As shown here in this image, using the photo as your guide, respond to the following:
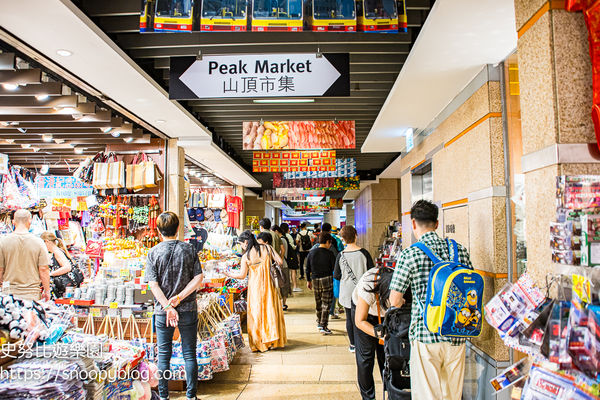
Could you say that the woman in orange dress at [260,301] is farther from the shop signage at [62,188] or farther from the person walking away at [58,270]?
the shop signage at [62,188]

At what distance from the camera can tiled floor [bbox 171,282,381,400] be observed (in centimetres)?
425

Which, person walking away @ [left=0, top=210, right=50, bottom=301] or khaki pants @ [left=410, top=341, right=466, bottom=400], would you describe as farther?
person walking away @ [left=0, top=210, right=50, bottom=301]

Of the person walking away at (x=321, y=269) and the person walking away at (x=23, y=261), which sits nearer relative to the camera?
the person walking away at (x=23, y=261)

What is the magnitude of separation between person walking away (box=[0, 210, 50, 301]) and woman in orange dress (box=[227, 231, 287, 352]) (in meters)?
2.22

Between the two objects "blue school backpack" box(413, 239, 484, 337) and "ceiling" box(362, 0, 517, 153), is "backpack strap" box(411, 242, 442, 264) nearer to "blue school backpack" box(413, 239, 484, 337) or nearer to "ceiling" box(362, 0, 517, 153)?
"blue school backpack" box(413, 239, 484, 337)

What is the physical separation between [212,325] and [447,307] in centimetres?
320

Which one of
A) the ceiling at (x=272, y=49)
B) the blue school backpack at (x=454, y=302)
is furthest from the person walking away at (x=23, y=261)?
the blue school backpack at (x=454, y=302)

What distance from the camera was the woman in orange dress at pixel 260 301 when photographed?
19.0 feet

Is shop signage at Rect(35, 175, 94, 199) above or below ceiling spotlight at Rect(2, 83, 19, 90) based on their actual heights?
below

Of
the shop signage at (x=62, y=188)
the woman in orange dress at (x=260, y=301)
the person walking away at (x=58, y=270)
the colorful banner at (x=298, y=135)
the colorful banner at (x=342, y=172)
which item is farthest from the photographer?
the colorful banner at (x=342, y=172)

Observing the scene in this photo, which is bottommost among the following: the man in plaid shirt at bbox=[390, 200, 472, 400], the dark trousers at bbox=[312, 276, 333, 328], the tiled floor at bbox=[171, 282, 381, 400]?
the tiled floor at bbox=[171, 282, 381, 400]

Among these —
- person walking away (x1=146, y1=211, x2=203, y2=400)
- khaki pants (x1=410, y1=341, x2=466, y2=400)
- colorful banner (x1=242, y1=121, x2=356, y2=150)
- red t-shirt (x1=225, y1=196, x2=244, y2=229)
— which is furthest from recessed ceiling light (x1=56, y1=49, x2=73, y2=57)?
red t-shirt (x1=225, y1=196, x2=244, y2=229)

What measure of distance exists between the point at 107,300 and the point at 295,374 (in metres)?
2.20

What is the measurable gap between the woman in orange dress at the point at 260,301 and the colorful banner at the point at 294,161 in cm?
278
